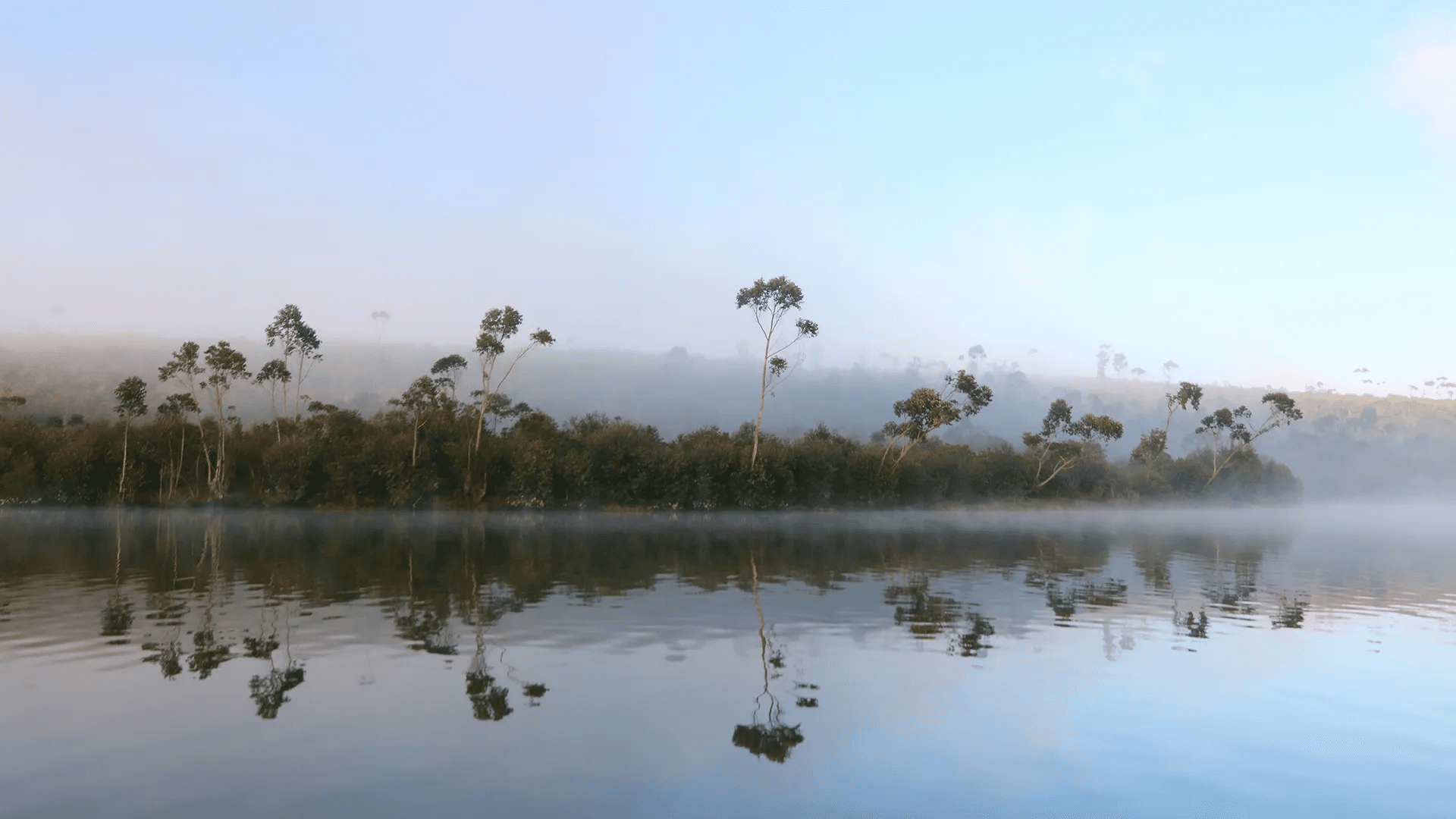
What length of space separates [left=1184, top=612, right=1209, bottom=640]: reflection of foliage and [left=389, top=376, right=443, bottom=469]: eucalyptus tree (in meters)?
64.4

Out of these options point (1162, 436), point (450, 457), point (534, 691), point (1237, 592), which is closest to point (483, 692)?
point (534, 691)

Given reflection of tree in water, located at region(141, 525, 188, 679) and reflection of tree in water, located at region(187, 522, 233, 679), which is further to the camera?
reflection of tree in water, located at region(141, 525, 188, 679)

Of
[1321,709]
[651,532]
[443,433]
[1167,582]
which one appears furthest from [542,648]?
[443,433]

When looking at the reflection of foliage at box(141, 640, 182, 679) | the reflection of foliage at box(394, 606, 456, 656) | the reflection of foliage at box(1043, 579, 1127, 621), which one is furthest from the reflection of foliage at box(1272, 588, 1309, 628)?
the reflection of foliage at box(141, 640, 182, 679)

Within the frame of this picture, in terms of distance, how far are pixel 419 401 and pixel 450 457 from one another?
6.53 m

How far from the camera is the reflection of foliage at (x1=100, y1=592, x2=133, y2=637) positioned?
19297mm

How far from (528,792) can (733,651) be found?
27.7ft

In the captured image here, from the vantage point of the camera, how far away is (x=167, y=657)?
16.5m

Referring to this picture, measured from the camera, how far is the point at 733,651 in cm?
1780

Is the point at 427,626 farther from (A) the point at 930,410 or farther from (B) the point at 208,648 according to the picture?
(A) the point at 930,410

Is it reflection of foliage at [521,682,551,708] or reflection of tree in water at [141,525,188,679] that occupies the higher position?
reflection of foliage at [521,682,551,708]

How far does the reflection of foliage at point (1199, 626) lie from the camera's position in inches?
839

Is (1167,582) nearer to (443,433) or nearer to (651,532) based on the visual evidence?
(651,532)

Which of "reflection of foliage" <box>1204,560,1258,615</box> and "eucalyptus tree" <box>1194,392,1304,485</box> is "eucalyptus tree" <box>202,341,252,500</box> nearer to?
"reflection of foliage" <box>1204,560,1258,615</box>
